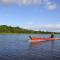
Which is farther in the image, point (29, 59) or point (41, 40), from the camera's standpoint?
point (41, 40)

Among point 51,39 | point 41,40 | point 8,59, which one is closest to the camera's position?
point 8,59

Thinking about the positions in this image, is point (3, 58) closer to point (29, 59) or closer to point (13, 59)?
point (13, 59)

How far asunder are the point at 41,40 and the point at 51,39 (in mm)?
9218

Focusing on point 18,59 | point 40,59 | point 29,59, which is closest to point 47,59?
point 40,59

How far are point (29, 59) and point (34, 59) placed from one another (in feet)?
2.60

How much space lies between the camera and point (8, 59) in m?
27.4

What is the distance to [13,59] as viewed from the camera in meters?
27.5

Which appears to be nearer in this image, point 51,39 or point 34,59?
point 34,59

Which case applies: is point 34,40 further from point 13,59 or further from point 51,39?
point 13,59

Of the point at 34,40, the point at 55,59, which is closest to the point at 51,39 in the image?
the point at 34,40

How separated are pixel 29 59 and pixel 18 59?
5.71ft

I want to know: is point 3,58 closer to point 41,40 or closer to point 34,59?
point 34,59

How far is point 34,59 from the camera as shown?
2803 cm

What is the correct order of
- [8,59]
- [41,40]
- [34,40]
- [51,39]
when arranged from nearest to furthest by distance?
[8,59]
[34,40]
[41,40]
[51,39]
